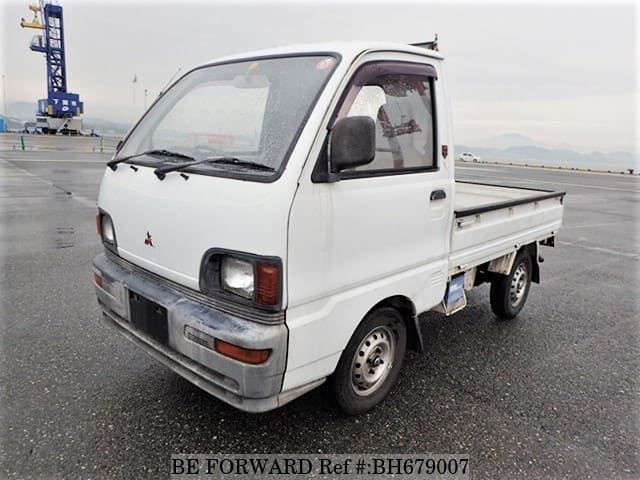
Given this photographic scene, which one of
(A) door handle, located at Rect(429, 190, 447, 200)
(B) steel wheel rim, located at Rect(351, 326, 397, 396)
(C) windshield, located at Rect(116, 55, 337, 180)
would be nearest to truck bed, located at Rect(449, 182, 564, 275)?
(A) door handle, located at Rect(429, 190, 447, 200)

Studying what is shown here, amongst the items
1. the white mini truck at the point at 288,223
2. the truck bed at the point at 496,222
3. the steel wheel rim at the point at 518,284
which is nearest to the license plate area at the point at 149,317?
the white mini truck at the point at 288,223

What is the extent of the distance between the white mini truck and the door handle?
14mm

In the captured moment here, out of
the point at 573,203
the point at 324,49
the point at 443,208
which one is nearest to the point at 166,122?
the point at 324,49

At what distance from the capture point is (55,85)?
172ft

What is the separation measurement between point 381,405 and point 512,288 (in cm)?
225

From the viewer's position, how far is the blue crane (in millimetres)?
51125

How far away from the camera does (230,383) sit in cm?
223

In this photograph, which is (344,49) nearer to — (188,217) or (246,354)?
(188,217)

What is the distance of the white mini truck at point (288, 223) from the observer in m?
2.16

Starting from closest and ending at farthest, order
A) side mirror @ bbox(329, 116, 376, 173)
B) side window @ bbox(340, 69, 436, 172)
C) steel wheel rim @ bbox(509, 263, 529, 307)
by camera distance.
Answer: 1. side mirror @ bbox(329, 116, 376, 173)
2. side window @ bbox(340, 69, 436, 172)
3. steel wheel rim @ bbox(509, 263, 529, 307)

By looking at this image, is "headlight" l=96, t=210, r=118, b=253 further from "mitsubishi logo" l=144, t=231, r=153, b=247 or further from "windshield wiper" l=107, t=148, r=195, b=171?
"mitsubishi logo" l=144, t=231, r=153, b=247

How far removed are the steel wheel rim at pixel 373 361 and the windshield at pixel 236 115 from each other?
1252 millimetres

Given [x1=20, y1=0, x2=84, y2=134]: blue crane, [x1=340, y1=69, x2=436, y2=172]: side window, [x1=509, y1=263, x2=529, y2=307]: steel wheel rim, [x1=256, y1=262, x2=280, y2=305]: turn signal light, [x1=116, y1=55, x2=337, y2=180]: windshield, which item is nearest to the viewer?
[x1=256, y1=262, x2=280, y2=305]: turn signal light

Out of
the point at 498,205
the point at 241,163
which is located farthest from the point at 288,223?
the point at 498,205
